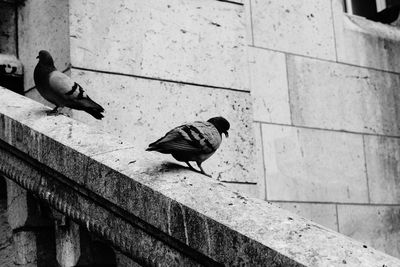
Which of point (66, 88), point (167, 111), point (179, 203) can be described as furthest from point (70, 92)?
point (179, 203)

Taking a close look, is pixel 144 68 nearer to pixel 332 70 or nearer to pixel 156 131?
pixel 156 131

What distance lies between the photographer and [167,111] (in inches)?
202

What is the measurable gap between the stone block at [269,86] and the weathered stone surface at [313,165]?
0.39ft

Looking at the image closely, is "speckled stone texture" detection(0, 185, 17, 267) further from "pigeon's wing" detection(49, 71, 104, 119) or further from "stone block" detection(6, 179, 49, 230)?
"pigeon's wing" detection(49, 71, 104, 119)

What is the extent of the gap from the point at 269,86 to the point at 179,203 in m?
3.89

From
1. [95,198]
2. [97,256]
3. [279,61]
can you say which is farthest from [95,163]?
[279,61]

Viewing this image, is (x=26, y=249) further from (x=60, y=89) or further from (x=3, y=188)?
(x=60, y=89)

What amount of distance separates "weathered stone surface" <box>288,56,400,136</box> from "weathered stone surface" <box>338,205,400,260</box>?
0.76m

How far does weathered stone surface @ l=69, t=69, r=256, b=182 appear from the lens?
16.0 ft

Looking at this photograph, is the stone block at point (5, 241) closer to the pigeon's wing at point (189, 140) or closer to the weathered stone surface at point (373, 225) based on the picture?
the pigeon's wing at point (189, 140)

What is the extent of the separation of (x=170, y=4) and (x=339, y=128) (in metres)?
2.31

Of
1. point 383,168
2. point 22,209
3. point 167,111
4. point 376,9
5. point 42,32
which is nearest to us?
point 22,209

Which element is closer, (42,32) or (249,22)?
(42,32)

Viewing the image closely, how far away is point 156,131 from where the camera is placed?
5043 mm
